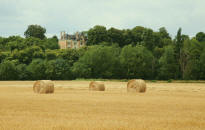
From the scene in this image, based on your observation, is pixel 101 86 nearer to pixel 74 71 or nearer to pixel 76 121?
pixel 76 121

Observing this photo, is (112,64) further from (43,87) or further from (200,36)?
(43,87)

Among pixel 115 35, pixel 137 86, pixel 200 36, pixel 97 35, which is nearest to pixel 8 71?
pixel 97 35

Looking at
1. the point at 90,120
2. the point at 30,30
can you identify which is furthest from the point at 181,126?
the point at 30,30

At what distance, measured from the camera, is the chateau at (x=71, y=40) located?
6319 inches

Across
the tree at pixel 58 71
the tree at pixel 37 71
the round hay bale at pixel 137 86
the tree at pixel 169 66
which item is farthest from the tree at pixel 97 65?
the round hay bale at pixel 137 86

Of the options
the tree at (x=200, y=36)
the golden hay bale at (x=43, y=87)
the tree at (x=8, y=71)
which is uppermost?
the tree at (x=200, y=36)

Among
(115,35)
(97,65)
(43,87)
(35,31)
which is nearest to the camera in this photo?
(43,87)

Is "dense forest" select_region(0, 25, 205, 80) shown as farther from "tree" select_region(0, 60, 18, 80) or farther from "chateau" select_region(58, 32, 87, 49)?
"chateau" select_region(58, 32, 87, 49)

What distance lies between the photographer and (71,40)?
6417 inches

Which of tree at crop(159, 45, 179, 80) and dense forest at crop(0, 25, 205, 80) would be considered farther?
dense forest at crop(0, 25, 205, 80)

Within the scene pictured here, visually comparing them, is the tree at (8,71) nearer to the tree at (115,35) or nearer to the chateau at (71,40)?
the tree at (115,35)

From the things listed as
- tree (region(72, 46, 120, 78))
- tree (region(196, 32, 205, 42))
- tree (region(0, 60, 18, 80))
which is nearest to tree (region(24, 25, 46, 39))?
tree (region(72, 46, 120, 78))

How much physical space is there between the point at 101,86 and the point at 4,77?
1766 inches

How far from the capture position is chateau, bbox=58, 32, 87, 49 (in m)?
160
